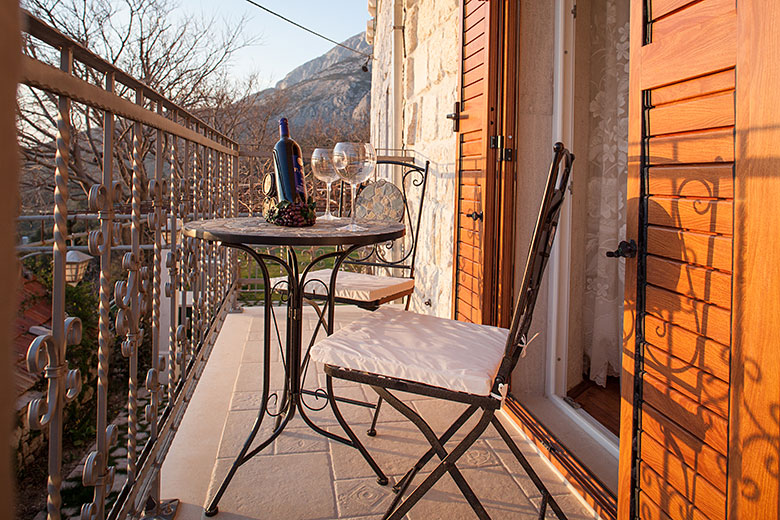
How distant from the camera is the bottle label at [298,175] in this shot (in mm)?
2084

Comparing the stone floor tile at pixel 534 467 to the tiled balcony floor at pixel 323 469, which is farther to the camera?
the stone floor tile at pixel 534 467

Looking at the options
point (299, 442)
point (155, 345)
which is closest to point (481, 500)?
point (299, 442)

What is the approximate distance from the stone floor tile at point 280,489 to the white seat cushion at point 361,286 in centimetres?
70

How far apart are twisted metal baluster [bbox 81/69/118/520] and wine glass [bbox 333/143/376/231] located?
932 mm

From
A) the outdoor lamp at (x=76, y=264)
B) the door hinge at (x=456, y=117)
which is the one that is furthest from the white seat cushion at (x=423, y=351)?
the outdoor lamp at (x=76, y=264)

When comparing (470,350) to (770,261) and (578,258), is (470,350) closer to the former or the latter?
(770,261)

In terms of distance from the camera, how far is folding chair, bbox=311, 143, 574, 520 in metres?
1.40

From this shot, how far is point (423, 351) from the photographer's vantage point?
5.12ft

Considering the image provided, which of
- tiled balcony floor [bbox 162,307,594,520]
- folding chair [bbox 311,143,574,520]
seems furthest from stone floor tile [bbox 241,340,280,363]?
folding chair [bbox 311,143,574,520]

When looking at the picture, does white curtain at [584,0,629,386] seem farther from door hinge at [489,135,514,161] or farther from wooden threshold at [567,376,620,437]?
door hinge at [489,135,514,161]

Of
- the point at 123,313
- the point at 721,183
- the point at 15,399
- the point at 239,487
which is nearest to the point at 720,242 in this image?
the point at 721,183

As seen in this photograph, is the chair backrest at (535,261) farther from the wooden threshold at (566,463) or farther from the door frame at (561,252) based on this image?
the door frame at (561,252)

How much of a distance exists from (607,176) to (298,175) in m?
1.56

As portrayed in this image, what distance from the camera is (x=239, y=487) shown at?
6.27 feet
